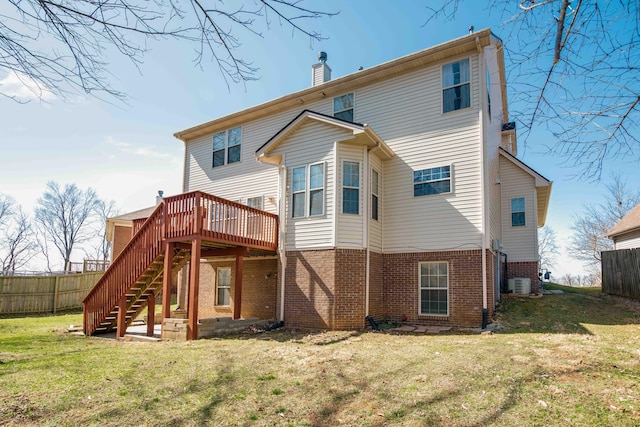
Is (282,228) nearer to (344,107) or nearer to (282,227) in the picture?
(282,227)

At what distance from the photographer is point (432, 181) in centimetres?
1147

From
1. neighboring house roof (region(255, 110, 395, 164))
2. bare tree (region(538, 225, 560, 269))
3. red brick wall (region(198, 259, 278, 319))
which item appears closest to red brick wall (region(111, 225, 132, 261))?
red brick wall (region(198, 259, 278, 319))

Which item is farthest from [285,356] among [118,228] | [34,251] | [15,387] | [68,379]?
[34,251]

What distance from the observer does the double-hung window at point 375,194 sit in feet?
38.5

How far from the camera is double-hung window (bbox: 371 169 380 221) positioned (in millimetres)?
11734

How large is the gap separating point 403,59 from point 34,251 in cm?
5295

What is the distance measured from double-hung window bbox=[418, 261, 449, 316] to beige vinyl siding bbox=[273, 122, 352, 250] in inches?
116

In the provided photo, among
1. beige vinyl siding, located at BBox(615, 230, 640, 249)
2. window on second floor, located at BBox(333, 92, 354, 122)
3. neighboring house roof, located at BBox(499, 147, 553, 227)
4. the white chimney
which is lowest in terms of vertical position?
beige vinyl siding, located at BBox(615, 230, 640, 249)

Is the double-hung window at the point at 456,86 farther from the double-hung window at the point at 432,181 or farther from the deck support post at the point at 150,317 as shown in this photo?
the deck support post at the point at 150,317

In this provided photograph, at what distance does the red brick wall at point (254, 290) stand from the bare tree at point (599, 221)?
30.4 metres

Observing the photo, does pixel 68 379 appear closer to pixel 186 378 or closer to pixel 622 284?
pixel 186 378

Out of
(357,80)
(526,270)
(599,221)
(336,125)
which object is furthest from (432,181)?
(599,221)

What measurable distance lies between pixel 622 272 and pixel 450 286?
9.45 m

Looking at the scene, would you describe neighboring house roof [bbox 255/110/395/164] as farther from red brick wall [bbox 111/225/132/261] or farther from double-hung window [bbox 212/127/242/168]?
red brick wall [bbox 111/225/132/261]
